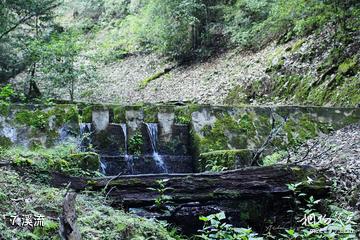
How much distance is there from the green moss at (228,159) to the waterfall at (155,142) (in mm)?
1195

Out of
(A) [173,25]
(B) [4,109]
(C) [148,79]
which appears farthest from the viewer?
(C) [148,79]

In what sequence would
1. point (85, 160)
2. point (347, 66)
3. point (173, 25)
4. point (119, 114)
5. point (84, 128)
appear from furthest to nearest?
point (173, 25), point (347, 66), point (119, 114), point (84, 128), point (85, 160)

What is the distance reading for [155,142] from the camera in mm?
8328

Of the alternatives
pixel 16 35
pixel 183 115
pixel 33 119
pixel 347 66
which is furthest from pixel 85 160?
pixel 16 35

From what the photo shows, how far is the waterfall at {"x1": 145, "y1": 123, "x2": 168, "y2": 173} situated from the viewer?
319 inches

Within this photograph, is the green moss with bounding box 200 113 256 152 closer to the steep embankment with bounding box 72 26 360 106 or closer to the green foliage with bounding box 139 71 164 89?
the steep embankment with bounding box 72 26 360 106

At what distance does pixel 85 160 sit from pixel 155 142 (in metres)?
2.13

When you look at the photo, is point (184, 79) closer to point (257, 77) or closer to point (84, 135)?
point (257, 77)

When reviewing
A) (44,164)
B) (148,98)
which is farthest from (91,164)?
(148,98)

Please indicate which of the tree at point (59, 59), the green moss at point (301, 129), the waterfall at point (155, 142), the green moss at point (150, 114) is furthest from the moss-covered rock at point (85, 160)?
the tree at point (59, 59)

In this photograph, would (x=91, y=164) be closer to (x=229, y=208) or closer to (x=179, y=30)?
(x=229, y=208)

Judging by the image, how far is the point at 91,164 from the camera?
650 cm

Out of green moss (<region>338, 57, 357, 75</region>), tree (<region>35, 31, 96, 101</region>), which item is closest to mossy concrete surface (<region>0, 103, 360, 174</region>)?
green moss (<region>338, 57, 357, 75</region>)

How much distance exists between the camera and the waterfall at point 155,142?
8.10 metres
